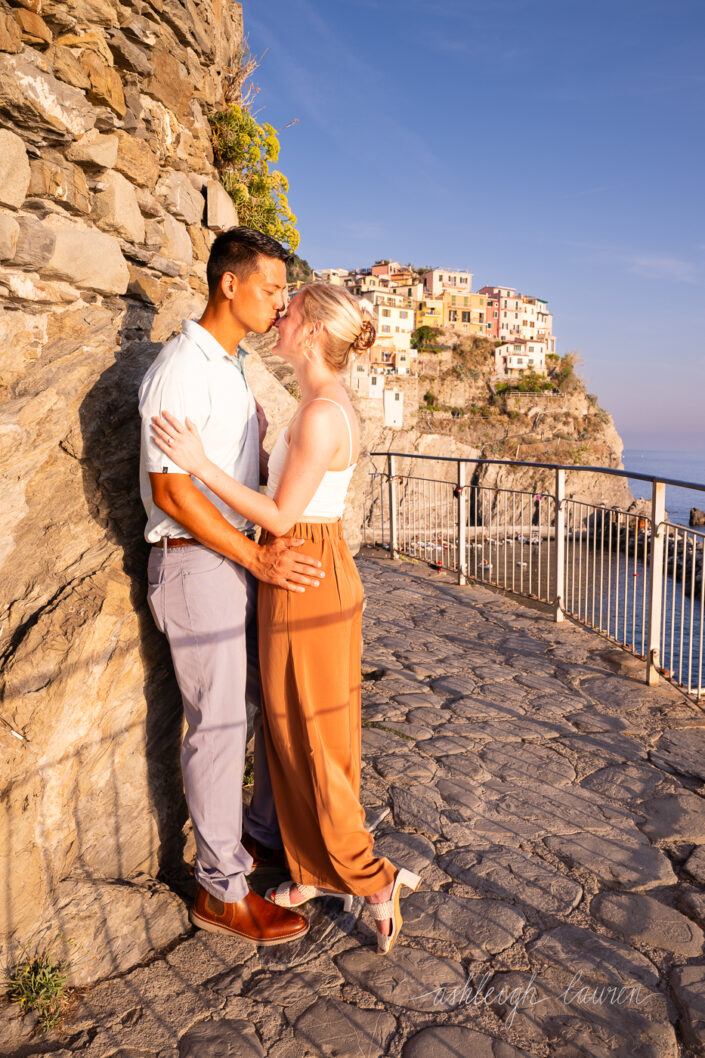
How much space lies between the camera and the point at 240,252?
2.31 meters

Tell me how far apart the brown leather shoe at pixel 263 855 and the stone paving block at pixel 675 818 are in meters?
1.56

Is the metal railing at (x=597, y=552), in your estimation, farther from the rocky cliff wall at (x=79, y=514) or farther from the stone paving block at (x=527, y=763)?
the rocky cliff wall at (x=79, y=514)

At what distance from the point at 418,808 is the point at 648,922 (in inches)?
41.4

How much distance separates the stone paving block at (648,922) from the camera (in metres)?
2.35

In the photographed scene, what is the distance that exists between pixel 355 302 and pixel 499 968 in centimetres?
213

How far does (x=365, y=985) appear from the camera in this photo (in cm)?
212

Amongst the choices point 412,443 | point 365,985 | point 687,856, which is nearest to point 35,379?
point 365,985

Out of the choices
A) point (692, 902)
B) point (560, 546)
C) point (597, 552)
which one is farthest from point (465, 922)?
point (597, 552)

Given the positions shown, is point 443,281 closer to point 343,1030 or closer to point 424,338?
point 424,338

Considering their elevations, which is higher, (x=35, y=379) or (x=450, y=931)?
(x=35, y=379)

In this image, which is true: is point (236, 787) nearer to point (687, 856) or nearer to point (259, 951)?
point (259, 951)

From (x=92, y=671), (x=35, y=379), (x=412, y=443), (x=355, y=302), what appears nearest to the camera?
(x=92, y=671)
